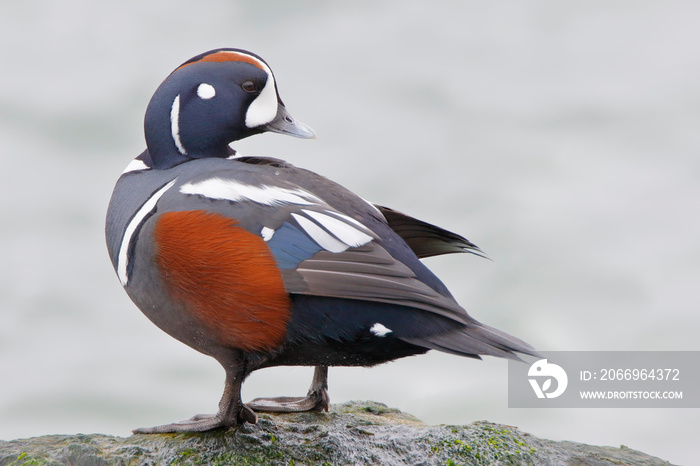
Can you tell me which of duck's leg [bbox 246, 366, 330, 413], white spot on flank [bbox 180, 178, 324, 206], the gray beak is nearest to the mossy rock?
duck's leg [bbox 246, 366, 330, 413]

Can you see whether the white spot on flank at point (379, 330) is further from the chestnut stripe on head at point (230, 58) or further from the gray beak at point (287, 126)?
the chestnut stripe on head at point (230, 58)

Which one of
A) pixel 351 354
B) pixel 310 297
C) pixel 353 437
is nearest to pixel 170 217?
pixel 310 297

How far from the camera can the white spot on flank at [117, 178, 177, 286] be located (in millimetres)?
4035

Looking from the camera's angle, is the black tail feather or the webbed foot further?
the webbed foot

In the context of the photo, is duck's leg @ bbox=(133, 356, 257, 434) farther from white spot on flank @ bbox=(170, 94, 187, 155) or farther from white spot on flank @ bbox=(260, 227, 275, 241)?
white spot on flank @ bbox=(170, 94, 187, 155)

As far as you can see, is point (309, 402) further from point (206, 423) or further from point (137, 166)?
point (137, 166)

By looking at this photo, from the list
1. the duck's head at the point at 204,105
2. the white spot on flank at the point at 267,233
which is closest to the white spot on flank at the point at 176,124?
the duck's head at the point at 204,105

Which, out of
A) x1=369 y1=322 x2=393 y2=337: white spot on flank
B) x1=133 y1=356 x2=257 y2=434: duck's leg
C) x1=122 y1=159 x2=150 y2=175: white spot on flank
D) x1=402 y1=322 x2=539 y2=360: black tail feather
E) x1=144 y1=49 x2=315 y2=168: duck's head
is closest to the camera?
x1=402 y1=322 x2=539 y2=360: black tail feather

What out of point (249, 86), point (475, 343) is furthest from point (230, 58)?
point (475, 343)

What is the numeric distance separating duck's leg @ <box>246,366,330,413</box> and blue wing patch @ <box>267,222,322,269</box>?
132 cm

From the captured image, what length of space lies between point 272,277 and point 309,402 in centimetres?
133

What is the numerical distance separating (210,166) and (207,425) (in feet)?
4.19

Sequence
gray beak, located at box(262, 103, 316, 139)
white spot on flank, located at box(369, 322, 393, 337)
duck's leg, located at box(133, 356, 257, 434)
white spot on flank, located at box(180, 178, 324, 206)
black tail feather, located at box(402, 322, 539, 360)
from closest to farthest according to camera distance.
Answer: black tail feather, located at box(402, 322, 539, 360) < white spot on flank, located at box(369, 322, 393, 337) < white spot on flank, located at box(180, 178, 324, 206) < duck's leg, located at box(133, 356, 257, 434) < gray beak, located at box(262, 103, 316, 139)

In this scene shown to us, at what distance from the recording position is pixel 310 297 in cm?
366
